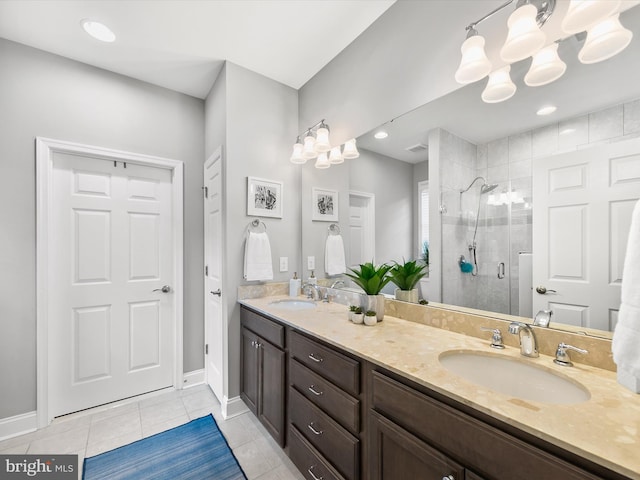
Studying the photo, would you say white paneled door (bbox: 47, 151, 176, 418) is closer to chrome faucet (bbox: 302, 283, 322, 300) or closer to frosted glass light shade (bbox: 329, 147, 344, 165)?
chrome faucet (bbox: 302, 283, 322, 300)

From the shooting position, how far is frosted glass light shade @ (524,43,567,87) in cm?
106

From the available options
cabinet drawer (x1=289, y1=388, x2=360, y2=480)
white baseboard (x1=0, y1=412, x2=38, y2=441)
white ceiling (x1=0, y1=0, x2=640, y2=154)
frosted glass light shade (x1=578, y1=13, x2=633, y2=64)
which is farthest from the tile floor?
frosted glass light shade (x1=578, y1=13, x2=633, y2=64)

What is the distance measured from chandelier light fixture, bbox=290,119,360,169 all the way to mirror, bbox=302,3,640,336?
189mm

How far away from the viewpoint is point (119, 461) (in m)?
1.68

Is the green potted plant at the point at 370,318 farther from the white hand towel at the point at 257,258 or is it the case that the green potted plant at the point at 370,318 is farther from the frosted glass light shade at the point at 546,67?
the frosted glass light shade at the point at 546,67

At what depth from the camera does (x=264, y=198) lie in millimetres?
2340

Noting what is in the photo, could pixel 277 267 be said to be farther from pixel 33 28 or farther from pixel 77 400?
pixel 33 28

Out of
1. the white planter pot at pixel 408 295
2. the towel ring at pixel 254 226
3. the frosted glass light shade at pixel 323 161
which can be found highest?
the frosted glass light shade at pixel 323 161

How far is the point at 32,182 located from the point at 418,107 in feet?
8.94

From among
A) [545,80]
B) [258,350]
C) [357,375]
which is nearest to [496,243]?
[545,80]

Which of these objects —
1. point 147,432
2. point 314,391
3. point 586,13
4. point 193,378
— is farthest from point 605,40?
point 193,378

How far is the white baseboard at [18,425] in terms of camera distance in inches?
73.9

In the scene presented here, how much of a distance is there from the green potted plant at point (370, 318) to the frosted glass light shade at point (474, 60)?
124 cm

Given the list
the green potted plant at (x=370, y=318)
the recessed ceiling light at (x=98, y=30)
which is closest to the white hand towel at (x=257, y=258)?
the green potted plant at (x=370, y=318)
